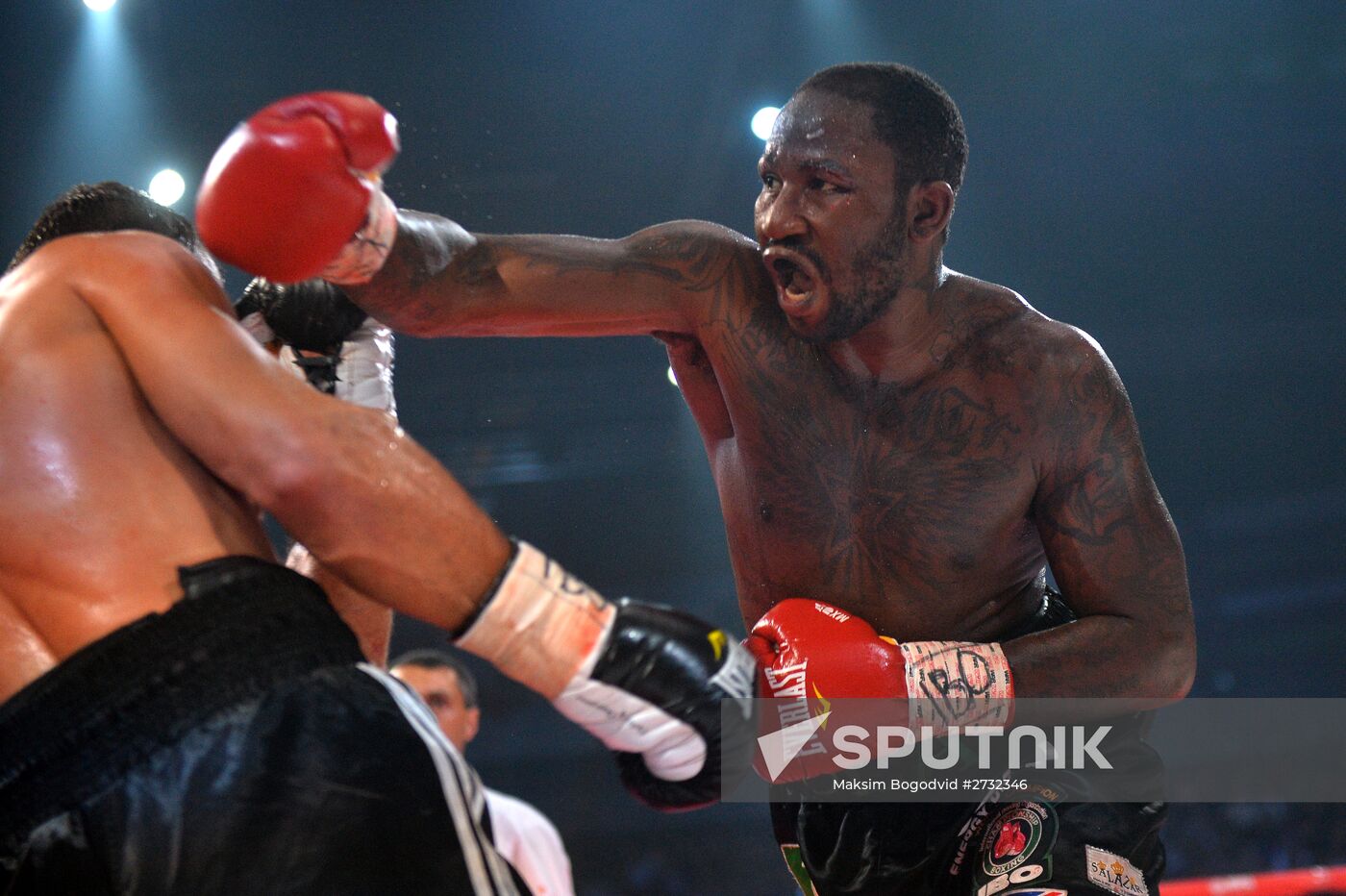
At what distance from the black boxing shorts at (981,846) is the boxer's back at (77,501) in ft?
3.87

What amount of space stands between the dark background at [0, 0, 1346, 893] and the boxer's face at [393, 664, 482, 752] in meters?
2.65

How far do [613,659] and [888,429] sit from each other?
0.96m

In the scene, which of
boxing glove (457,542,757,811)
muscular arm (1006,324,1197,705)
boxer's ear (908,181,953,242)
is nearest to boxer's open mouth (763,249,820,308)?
boxer's ear (908,181,953,242)

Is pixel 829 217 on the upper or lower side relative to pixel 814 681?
upper

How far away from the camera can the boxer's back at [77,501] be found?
118 cm

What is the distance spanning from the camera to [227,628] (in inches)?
46.6

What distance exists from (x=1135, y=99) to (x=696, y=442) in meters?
3.07

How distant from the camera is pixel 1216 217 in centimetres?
652

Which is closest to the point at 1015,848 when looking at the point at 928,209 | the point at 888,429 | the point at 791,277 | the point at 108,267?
the point at 888,429

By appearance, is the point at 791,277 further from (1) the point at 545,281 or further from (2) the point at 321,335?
(2) the point at 321,335

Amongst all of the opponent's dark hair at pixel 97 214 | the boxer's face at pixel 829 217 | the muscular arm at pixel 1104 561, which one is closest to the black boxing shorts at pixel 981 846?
the muscular arm at pixel 1104 561

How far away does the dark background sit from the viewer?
17.4 feet

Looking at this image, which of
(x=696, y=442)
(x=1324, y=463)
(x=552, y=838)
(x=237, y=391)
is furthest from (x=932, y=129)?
(x=1324, y=463)

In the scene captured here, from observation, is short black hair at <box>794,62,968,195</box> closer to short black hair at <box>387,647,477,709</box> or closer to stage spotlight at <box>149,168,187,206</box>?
short black hair at <box>387,647,477,709</box>
